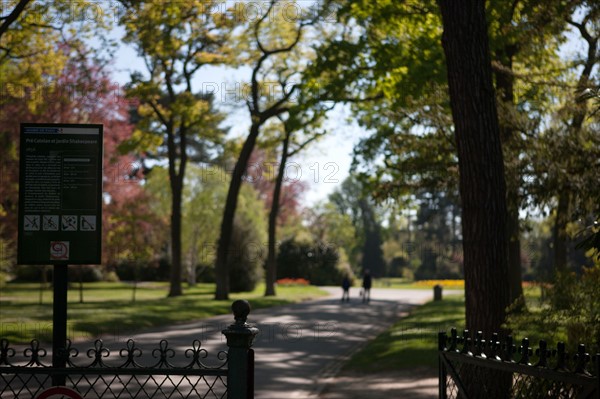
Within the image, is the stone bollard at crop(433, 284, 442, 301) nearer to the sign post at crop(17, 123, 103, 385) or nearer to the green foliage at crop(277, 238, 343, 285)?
the green foliage at crop(277, 238, 343, 285)

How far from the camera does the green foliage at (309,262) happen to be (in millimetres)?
66438

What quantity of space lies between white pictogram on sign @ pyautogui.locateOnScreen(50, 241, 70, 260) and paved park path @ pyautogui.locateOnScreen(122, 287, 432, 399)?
5996mm

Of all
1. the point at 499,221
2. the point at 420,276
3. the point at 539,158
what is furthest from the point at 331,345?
the point at 420,276

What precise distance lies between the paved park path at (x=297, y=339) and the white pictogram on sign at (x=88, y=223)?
5998 mm

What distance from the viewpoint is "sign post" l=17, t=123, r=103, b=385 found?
25.3 feet

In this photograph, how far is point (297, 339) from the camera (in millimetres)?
23094

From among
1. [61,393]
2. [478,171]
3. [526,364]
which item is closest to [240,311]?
[61,393]

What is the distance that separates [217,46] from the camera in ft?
130

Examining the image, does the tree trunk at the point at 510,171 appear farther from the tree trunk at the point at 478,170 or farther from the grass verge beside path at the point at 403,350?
the grass verge beside path at the point at 403,350

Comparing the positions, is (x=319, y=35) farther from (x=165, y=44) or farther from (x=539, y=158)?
(x=539, y=158)

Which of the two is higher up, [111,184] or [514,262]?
[111,184]

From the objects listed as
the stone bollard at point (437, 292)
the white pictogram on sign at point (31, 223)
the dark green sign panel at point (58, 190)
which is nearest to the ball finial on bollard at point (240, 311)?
the dark green sign panel at point (58, 190)

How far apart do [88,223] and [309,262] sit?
60066mm

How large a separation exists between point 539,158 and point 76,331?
13.7 meters
